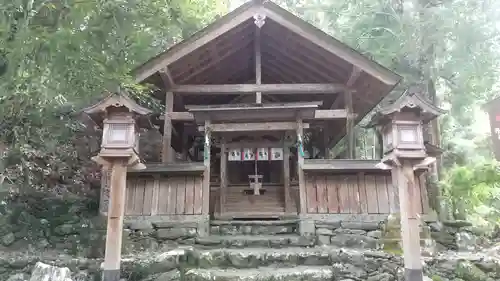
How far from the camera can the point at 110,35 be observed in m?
7.11

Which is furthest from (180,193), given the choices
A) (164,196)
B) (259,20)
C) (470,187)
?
(470,187)

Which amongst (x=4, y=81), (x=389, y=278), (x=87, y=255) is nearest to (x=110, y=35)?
(x=4, y=81)

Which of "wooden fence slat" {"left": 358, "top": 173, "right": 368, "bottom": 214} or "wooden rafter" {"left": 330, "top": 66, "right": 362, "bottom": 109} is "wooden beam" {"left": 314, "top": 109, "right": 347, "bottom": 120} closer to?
"wooden rafter" {"left": 330, "top": 66, "right": 362, "bottom": 109}

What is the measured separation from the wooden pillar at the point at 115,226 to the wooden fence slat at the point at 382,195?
6.31 m

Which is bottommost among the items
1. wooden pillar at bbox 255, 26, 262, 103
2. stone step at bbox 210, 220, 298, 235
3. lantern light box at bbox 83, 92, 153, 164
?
stone step at bbox 210, 220, 298, 235

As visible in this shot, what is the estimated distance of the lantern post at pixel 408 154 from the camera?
6051 millimetres

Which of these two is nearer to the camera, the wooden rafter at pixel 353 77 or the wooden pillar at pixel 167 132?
the wooden pillar at pixel 167 132

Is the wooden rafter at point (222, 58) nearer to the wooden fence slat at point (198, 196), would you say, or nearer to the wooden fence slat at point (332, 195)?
the wooden fence slat at point (198, 196)

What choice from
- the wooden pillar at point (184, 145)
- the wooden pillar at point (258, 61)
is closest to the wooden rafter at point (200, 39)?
the wooden pillar at point (258, 61)

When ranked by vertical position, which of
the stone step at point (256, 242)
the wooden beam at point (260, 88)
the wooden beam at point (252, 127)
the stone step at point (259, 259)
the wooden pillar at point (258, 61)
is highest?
the wooden pillar at point (258, 61)

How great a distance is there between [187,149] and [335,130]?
562cm

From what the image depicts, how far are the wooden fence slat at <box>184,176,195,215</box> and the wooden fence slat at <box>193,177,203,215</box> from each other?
0.08 m

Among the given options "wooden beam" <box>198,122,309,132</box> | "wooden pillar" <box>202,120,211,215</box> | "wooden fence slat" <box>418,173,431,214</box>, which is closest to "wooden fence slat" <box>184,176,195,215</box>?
"wooden pillar" <box>202,120,211,215</box>

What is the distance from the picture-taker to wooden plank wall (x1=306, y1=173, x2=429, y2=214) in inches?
379
